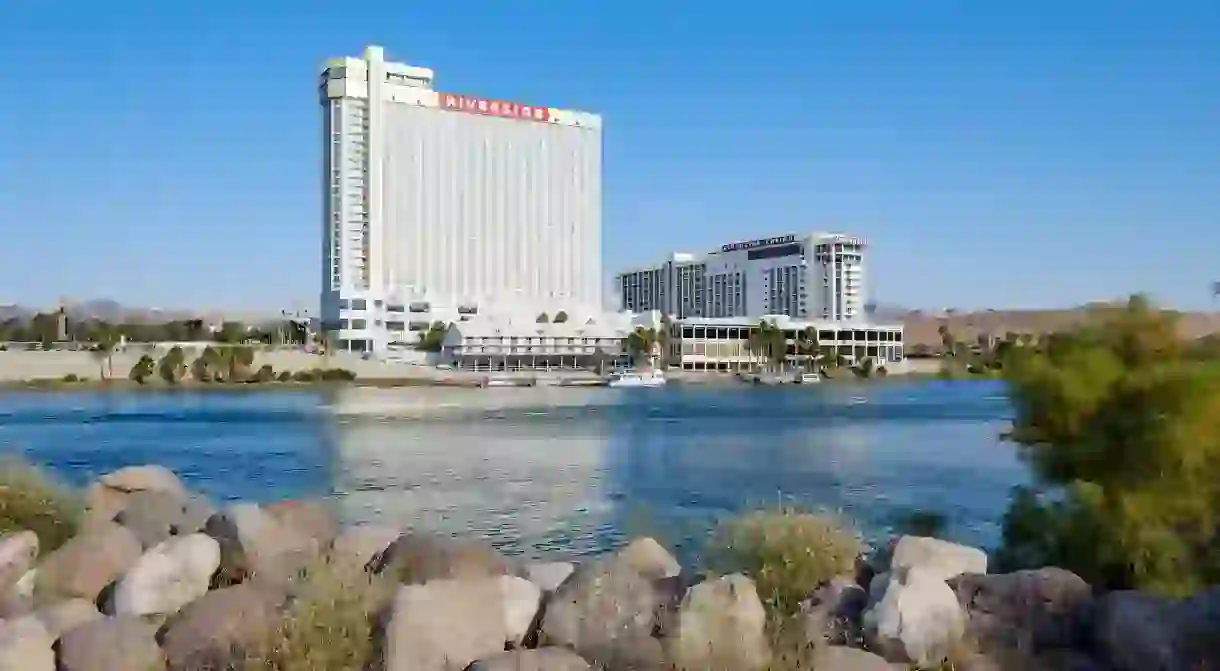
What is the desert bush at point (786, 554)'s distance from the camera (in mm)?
6742

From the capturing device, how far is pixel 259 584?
6.41 metres

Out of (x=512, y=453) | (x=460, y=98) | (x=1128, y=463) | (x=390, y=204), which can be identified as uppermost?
(x=460, y=98)

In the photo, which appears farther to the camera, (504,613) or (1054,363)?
(1054,363)

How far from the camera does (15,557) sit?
7043 millimetres

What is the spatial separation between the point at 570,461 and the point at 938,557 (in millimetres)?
23331

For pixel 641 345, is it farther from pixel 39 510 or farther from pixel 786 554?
pixel 786 554

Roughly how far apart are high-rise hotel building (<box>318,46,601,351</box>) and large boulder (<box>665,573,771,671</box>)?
11515cm

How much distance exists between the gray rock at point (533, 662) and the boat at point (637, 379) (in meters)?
91.0

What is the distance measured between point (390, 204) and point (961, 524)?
122 metres

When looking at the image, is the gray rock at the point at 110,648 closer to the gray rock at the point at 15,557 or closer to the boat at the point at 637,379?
the gray rock at the point at 15,557

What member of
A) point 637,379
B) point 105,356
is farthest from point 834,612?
point 105,356

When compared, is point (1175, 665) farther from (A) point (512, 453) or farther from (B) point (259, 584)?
(A) point (512, 453)

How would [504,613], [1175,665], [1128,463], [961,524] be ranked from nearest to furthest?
[1175,665], [504,613], [1128,463], [961,524]

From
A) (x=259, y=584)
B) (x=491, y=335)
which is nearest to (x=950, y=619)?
(x=259, y=584)
